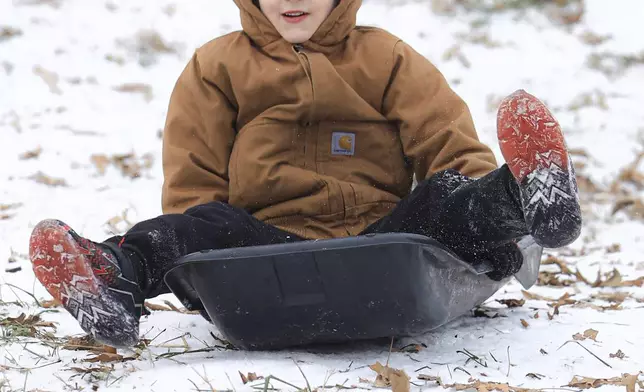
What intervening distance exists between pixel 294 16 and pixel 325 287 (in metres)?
1.07

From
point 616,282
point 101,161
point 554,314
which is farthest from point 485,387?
→ point 101,161

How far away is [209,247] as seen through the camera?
2.41 metres

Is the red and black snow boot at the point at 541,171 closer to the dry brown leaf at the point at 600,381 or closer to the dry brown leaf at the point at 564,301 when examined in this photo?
the dry brown leaf at the point at 600,381

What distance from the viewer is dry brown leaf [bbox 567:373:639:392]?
1902 millimetres

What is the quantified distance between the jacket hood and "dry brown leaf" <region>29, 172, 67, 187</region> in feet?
7.36

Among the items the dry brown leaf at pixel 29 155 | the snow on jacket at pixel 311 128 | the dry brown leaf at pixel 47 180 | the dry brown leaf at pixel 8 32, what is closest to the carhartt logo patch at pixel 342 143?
the snow on jacket at pixel 311 128

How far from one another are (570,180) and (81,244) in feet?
3.85

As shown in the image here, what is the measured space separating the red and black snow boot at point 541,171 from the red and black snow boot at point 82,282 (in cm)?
99

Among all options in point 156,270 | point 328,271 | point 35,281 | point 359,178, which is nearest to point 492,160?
point 359,178

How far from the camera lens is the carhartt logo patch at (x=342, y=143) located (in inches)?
110

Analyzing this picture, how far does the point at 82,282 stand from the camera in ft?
6.61

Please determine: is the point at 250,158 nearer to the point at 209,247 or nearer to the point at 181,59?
the point at 209,247

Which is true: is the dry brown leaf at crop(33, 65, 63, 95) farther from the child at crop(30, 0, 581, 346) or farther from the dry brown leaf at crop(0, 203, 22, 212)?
the child at crop(30, 0, 581, 346)

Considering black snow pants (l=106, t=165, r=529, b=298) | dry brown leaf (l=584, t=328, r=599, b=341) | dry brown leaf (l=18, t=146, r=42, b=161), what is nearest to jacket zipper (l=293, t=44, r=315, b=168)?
black snow pants (l=106, t=165, r=529, b=298)
